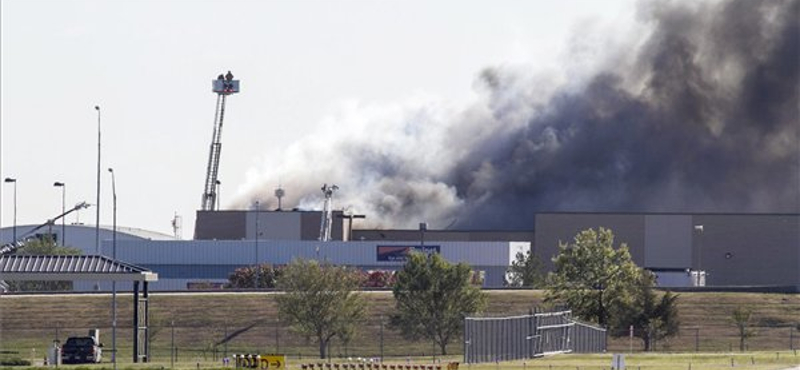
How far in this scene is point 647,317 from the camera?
408 feet

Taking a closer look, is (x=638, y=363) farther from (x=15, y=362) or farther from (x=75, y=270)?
(x=15, y=362)

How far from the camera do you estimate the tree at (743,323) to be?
12444cm

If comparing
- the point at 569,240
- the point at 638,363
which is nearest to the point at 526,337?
the point at 638,363

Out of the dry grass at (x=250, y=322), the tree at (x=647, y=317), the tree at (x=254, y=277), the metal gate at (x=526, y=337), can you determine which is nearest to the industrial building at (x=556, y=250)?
the tree at (x=254, y=277)

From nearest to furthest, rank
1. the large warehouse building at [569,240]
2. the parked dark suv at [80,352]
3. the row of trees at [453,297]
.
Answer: the parked dark suv at [80,352], the row of trees at [453,297], the large warehouse building at [569,240]

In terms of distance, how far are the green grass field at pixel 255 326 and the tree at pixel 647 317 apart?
1.07 m

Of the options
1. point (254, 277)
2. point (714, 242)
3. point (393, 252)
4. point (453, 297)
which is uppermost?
point (714, 242)

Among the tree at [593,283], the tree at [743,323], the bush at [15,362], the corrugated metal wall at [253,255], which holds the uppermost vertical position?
the corrugated metal wall at [253,255]

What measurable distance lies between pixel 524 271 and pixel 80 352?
79644 millimetres

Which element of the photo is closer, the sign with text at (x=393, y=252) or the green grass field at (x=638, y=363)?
the green grass field at (x=638, y=363)

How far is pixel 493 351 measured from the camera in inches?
3725

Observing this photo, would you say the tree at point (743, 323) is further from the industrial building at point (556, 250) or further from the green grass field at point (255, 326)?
Answer: the industrial building at point (556, 250)

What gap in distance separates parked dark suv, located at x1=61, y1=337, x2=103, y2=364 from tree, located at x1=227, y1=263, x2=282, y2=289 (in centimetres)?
6652

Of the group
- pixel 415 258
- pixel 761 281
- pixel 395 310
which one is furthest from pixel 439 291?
pixel 761 281
